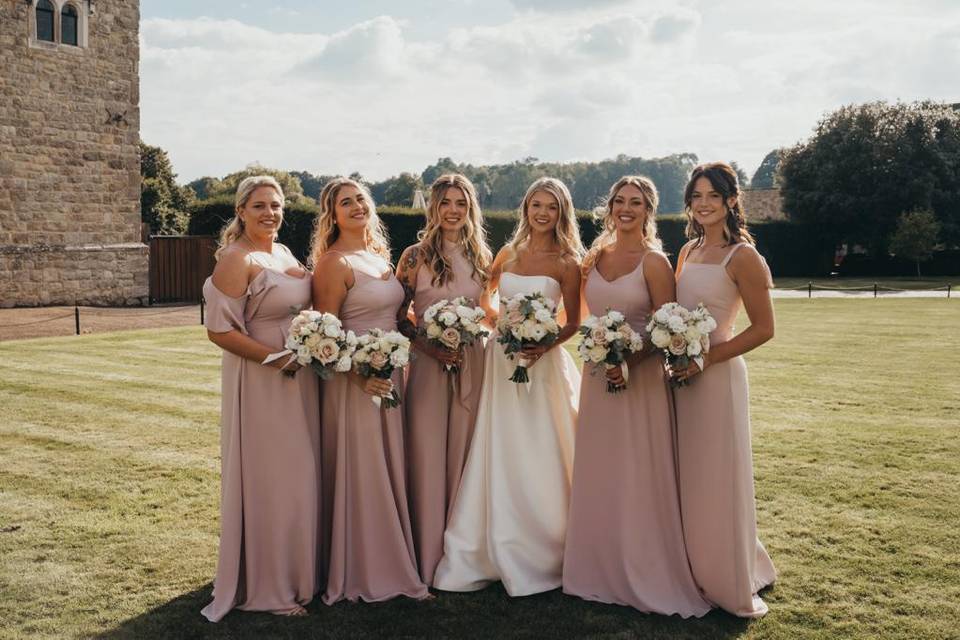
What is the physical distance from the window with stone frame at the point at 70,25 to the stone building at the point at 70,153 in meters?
0.03

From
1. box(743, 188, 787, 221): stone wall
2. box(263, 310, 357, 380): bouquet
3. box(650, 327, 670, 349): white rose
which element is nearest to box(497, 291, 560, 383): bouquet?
box(650, 327, 670, 349): white rose

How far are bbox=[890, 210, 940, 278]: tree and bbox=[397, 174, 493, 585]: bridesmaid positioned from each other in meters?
45.3

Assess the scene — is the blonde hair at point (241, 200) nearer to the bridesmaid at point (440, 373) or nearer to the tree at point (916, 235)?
the bridesmaid at point (440, 373)

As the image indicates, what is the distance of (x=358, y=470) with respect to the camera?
513 centimetres

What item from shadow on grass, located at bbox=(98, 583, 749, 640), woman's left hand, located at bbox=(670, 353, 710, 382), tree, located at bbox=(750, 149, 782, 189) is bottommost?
shadow on grass, located at bbox=(98, 583, 749, 640)

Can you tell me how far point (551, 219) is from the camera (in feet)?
18.3

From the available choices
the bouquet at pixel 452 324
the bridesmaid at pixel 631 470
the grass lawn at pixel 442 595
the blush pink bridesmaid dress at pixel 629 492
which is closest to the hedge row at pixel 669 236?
the grass lawn at pixel 442 595

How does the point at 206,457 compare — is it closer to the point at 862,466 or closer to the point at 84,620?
the point at 84,620

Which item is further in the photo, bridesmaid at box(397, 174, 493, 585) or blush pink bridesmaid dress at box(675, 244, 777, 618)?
bridesmaid at box(397, 174, 493, 585)

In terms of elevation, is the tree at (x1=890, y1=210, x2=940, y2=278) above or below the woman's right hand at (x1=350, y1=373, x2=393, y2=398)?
above

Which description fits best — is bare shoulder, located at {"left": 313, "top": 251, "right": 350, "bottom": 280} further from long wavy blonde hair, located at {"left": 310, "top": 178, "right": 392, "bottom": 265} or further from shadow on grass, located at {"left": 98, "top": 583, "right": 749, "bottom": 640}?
shadow on grass, located at {"left": 98, "top": 583, "right": 749, "bottom": 640}

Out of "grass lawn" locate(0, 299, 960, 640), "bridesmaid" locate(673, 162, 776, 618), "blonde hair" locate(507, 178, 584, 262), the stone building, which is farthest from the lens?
the stone building

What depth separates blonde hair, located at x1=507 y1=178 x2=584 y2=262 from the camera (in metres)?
5.58

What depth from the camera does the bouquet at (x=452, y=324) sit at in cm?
512
